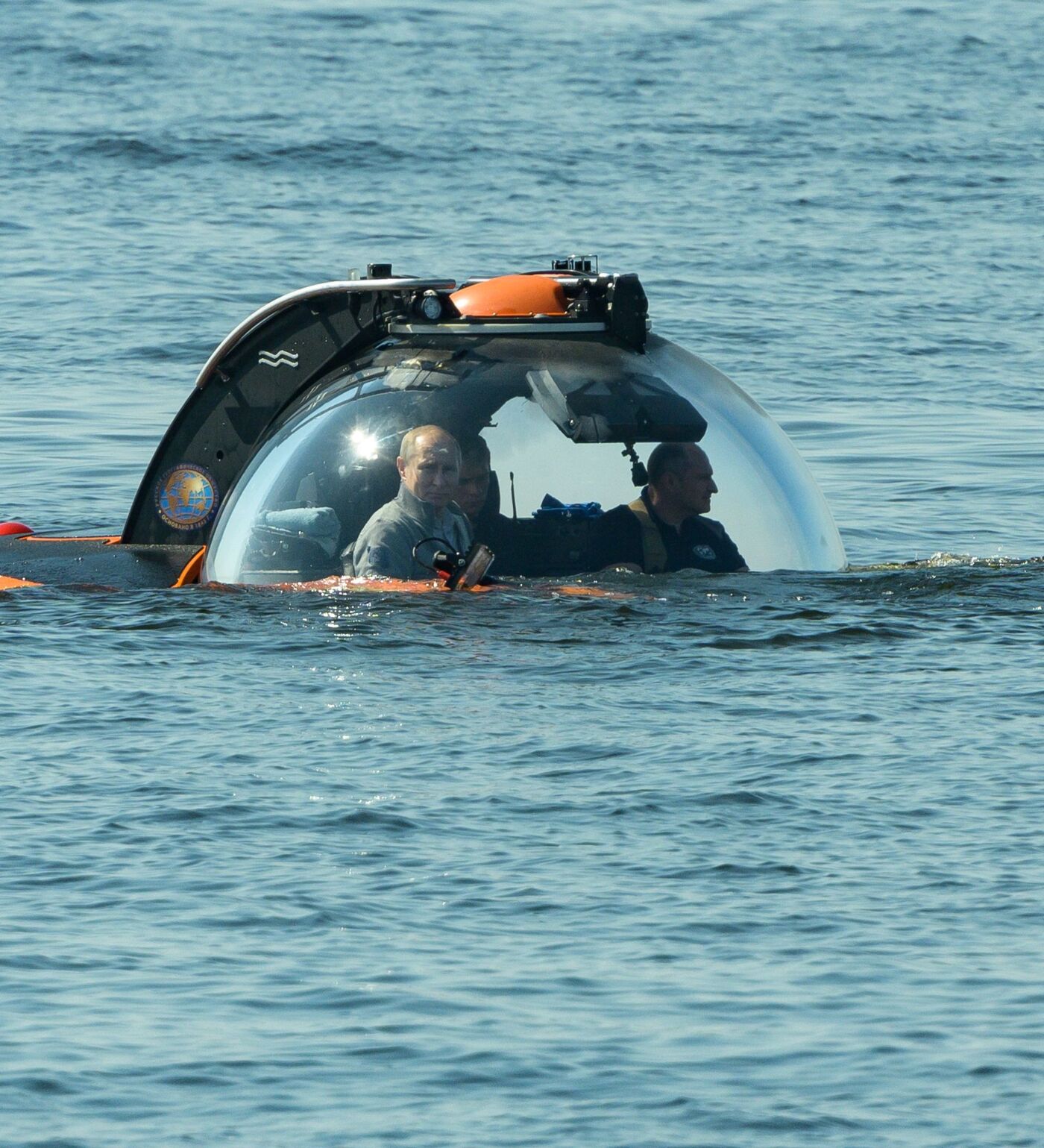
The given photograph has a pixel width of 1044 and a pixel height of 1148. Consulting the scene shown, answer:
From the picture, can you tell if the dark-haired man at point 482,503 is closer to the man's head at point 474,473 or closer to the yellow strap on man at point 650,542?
the man's head at point 474,473

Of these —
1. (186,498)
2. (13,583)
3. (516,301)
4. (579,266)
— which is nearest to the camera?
(516,301)

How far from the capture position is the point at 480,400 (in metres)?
10.4

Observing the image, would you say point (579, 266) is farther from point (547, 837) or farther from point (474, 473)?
point (547, 837)

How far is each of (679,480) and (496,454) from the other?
84cm

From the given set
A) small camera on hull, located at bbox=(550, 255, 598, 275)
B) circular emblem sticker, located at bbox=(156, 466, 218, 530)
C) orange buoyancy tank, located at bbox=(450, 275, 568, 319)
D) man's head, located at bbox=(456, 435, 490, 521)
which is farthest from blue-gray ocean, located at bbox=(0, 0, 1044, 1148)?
small camera on hull, located at bbox=(550, 255, 598, 275)

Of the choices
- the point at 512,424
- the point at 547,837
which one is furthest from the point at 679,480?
the point at 547,837

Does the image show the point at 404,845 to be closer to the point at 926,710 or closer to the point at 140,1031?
the point at 140,1031

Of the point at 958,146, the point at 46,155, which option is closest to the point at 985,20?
the point at 958,146

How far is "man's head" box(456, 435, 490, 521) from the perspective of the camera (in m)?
10.3

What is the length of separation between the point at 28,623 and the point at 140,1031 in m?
4.98

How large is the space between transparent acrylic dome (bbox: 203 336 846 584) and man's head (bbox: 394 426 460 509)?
0.06 meters

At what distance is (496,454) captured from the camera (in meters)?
10.3

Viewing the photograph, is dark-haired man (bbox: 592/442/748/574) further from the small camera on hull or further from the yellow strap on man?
the small camera on hull

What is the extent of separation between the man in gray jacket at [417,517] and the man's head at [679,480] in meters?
0.87
